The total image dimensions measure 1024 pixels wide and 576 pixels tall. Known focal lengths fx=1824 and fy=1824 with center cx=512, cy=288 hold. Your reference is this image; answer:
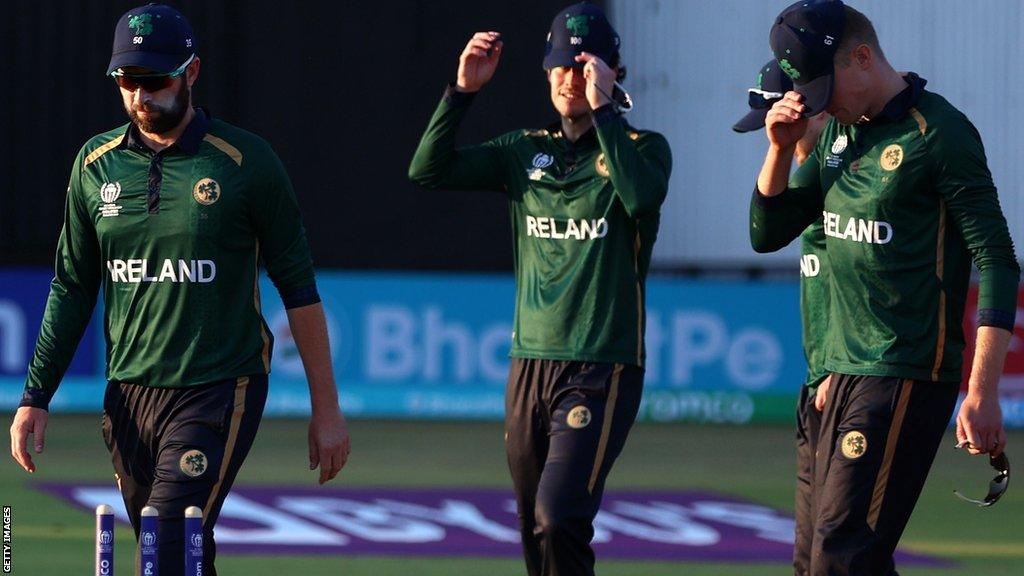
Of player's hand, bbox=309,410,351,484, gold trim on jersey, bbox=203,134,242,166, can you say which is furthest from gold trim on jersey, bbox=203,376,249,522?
gold trim on jersey, bbox=203,134,242,166

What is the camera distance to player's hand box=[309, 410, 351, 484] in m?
5.36

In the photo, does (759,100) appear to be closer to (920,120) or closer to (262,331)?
(920,120)

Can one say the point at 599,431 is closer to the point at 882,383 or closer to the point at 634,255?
the point at 634,255

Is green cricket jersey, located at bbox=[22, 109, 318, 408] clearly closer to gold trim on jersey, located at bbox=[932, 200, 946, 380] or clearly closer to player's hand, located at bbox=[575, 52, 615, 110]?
player's hand, located at bbox=[575, 52, 615, 110]

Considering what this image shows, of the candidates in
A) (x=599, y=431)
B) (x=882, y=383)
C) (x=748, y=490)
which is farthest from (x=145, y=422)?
(x=748, y=490)

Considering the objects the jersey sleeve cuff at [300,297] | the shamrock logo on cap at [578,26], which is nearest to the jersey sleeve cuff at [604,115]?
the shamrock logo on cap at [578,26]

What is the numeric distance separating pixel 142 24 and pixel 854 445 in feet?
7.74

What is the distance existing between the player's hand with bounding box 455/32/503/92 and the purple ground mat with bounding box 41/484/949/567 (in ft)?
8.87

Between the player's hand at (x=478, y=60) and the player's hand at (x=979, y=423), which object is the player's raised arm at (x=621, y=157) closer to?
the player's hand at (x=478, y=60)

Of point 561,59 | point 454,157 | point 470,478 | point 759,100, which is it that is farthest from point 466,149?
point 470,478

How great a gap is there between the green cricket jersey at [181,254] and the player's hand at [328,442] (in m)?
0.24

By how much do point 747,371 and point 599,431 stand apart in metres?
8.40

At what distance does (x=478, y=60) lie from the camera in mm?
6750

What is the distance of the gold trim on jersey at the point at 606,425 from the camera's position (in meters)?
6.16
